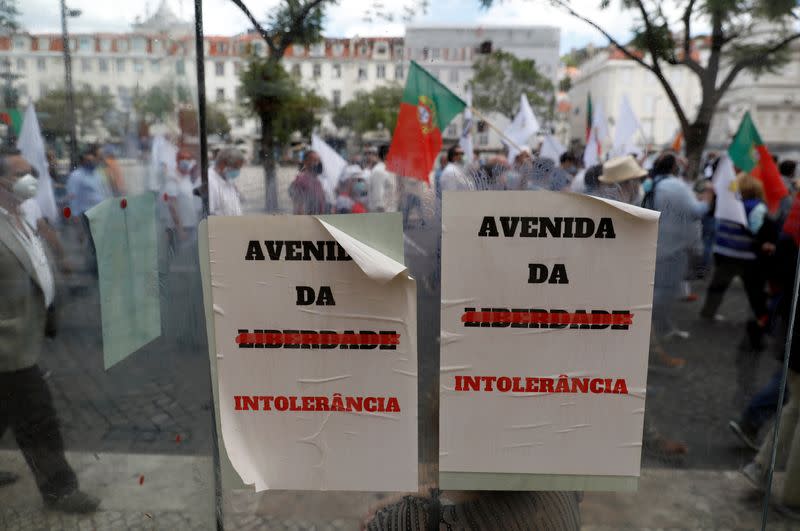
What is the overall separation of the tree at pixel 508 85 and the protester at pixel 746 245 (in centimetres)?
203

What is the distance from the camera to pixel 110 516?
99.6 inches

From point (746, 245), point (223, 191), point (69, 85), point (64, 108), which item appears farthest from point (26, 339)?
point (746, 245)

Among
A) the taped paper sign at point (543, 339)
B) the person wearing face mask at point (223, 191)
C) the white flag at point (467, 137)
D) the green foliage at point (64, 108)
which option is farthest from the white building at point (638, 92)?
the green foliage at point (64, 108)

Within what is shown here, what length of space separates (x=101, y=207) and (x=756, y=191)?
17.7 feet

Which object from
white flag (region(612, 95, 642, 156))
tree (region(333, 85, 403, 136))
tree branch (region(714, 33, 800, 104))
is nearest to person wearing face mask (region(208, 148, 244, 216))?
tree (region(333, 85, 403, 136))

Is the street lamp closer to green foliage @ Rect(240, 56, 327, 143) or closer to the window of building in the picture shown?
the window of building

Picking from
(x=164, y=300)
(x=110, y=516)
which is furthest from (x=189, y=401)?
(x=110, y=516)

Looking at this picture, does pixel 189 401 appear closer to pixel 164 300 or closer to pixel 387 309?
pixel 164 300

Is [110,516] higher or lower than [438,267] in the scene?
Answer: lower

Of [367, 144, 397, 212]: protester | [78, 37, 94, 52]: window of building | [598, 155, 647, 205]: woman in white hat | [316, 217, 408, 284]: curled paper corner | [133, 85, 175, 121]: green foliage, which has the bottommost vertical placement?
[316, 217, 408, 284]: curled paper corner

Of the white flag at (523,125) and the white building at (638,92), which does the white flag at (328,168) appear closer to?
the white building at (638,92)

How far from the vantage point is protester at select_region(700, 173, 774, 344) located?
217 inches

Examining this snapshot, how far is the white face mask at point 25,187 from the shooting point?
2.76m

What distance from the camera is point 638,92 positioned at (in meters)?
4.15
